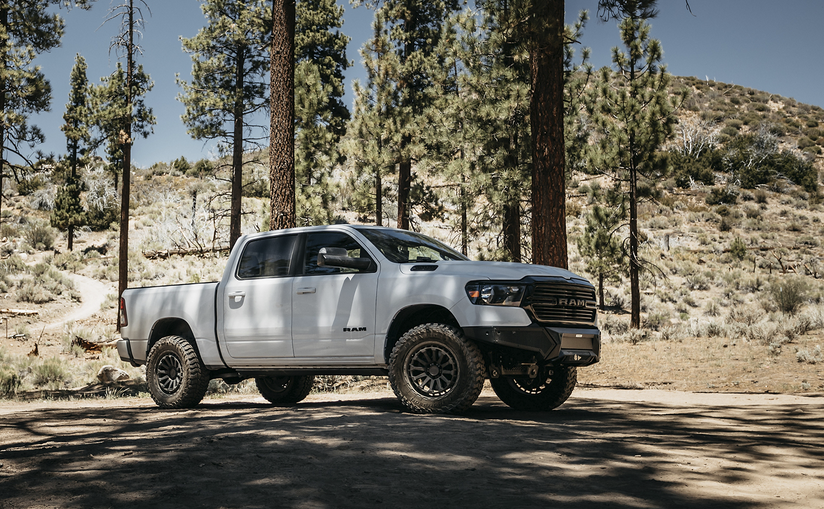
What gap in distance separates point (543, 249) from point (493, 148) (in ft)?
23.9

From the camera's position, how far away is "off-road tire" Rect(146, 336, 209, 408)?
878 centimetres

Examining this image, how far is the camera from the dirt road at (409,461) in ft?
13.3

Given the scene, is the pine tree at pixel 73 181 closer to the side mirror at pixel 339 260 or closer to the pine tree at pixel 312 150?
the pine tree at pixel 312 150

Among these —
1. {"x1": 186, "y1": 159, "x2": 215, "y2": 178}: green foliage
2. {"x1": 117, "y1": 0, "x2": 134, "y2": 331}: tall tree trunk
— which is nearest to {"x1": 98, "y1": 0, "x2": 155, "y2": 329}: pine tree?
{"x1": 117, "y1": 0, "x2": 134, "y2": 331}: tall tree trunk

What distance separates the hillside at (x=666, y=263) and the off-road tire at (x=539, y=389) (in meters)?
5.60

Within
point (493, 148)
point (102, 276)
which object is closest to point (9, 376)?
point (493, 148)

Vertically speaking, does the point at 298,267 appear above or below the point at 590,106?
below

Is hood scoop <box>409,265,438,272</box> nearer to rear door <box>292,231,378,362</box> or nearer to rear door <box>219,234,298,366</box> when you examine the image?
rear door <box>292,231,378,362</box>

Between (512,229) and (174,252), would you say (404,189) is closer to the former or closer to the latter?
(512,229)

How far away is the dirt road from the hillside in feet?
23.8

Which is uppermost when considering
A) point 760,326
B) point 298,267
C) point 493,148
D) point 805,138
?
point 805,138

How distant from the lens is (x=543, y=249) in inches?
514

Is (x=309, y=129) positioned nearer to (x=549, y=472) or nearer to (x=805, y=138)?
(x=549, y=472)

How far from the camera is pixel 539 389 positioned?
28.1 ft
